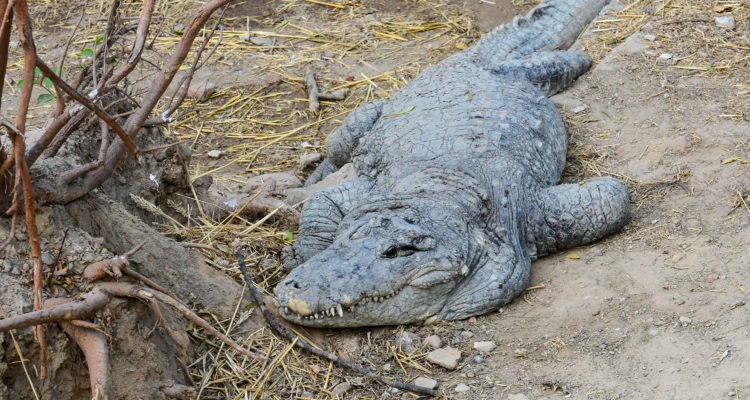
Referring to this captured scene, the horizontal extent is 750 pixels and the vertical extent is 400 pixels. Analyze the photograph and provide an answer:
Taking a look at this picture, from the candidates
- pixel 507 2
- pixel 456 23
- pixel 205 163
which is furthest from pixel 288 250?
pixel 507 2

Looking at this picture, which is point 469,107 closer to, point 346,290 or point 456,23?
point 346,290

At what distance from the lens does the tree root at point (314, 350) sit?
3.79 metres

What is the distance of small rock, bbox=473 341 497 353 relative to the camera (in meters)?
4.12

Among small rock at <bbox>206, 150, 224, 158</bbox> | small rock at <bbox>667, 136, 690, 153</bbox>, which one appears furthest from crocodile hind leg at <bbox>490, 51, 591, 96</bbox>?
small rock at <bbox>206, 150, 224, 158</bbox>

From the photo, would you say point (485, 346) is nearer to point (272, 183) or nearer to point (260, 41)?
point (272, 183)

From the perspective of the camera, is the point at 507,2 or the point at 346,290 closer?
the point at 346,290

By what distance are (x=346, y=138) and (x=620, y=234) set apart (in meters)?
2.12

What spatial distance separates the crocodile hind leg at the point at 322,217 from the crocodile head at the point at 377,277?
32 cm

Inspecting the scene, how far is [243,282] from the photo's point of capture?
4312 mm

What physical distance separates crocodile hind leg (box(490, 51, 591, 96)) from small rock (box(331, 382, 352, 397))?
3.31m

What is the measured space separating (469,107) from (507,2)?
134 inches

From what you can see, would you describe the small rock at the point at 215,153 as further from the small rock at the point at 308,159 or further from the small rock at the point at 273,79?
the small rock at the point at 273,79

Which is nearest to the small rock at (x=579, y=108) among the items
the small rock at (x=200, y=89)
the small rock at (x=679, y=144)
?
the small rock at (x=679, y=144)

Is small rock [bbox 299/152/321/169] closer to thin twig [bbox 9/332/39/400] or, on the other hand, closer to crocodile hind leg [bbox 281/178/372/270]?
crocodile hind leg [bbox 281/178/372/270]
